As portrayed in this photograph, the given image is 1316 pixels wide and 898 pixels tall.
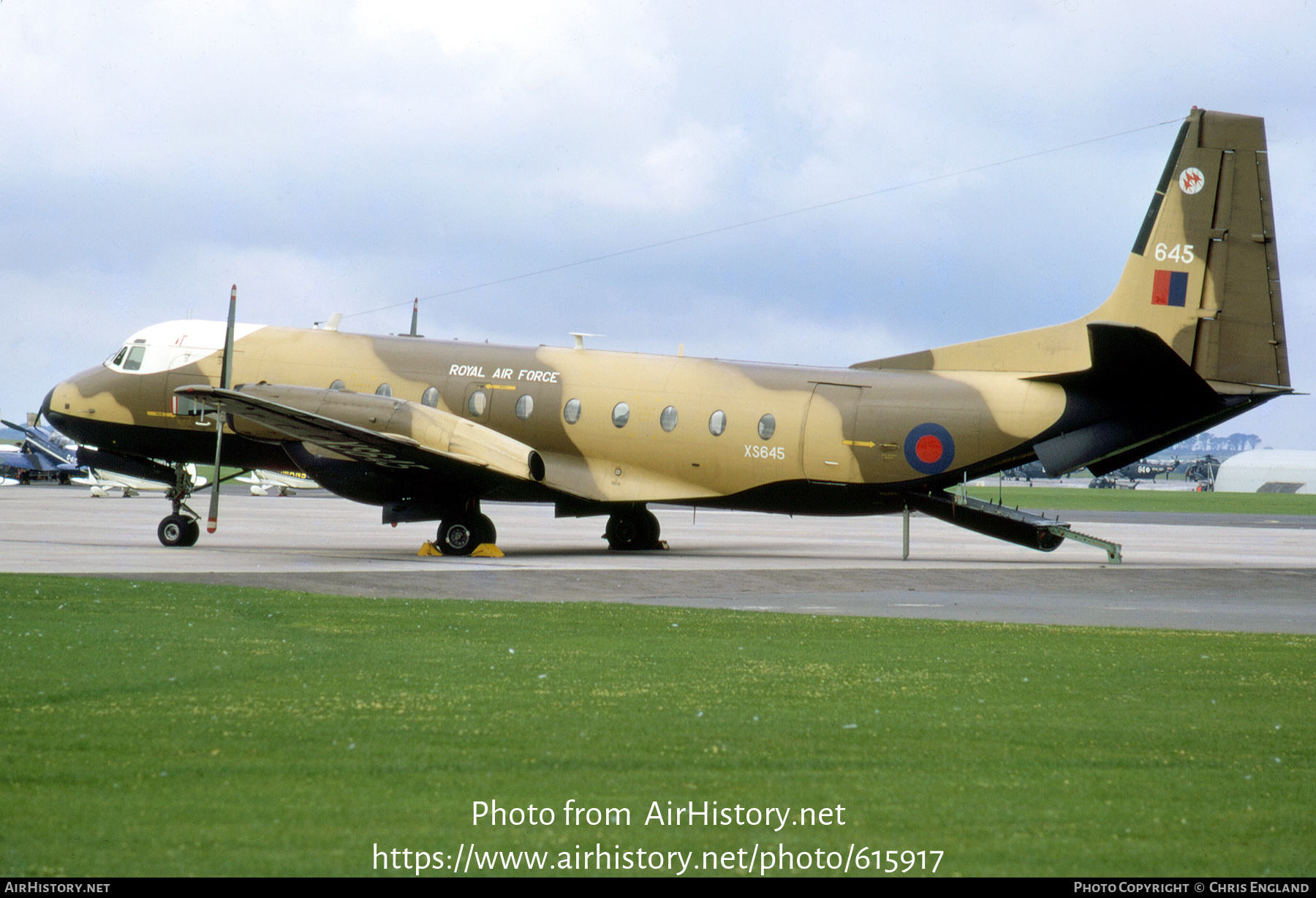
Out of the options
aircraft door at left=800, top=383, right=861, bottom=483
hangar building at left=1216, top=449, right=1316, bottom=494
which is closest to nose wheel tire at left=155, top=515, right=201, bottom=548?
aircraft door at left=800, top=383, right=861, bottom=483

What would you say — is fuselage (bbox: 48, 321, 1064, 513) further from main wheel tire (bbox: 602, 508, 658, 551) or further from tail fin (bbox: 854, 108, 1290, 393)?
main wheel tire (bbox: 602, 508, 658, 551)

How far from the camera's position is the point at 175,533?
26.6m

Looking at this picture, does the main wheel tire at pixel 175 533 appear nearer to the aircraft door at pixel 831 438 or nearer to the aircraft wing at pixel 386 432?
the aircraft wing at pixel 386 432

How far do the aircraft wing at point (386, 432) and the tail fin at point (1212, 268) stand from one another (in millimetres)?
10684

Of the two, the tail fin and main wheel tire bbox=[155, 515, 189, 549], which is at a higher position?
the tail fin

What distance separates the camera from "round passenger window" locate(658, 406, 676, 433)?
2636cm

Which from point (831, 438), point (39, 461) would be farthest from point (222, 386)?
point (39, 461)

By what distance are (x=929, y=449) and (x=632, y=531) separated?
7328mm

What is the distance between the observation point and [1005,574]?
2212 centimetres

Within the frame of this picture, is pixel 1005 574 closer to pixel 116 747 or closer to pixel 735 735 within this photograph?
pixel 735 735

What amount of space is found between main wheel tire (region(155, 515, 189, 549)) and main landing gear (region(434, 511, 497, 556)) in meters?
5.38

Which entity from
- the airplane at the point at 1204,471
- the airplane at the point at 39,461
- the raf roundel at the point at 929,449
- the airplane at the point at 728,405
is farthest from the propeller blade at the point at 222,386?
the airplane at the point at 1204,471

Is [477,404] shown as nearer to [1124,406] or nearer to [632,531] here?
[632,531]

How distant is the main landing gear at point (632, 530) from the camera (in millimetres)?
29172
